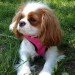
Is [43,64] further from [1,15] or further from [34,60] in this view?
[1,15]

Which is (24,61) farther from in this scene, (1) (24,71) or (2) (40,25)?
(2) (40,25)

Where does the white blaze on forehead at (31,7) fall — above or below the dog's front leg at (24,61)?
above

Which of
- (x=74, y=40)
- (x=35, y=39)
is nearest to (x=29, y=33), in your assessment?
(x=35, y=39)

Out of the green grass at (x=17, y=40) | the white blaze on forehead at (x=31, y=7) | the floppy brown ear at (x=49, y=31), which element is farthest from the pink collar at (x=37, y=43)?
the white blaze on forehead at (x=31, y=7)

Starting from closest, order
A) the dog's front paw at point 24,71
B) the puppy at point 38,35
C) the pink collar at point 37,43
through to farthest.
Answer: the dog's front paw at point 24,71 → the puppy at point 38,35 → the pink collar at point 37,43

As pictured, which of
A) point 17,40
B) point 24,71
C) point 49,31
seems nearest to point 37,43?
point 49,31

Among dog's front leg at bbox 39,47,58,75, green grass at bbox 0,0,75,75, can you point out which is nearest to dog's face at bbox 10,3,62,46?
dog's front leg at bbox 39,47,58,75

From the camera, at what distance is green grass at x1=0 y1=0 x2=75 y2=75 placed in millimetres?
4883

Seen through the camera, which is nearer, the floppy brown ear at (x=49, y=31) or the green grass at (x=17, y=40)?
the green grass at (x=17, y=40)

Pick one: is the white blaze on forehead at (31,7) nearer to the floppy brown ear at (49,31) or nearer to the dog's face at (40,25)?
the dog's face at (40,25)

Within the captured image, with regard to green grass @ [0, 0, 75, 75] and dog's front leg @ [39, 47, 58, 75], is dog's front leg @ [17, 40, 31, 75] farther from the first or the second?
dog's front leg @ [39, 47, 58, 75]

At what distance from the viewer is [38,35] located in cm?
509

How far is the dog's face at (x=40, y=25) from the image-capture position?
5.02 m

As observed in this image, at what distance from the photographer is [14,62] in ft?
16.4
